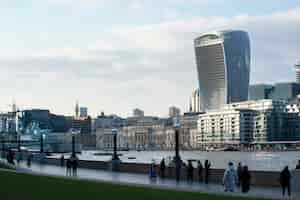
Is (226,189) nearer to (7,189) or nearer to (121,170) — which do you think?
(7,189)

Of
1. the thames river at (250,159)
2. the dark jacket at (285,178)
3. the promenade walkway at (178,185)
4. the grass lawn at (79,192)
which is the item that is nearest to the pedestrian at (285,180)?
the dark jacket at (285,178)

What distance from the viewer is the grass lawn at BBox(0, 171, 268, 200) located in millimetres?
20219

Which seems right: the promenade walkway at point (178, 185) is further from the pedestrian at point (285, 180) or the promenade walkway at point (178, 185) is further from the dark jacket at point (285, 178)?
the dark jacket at point (285, 178)

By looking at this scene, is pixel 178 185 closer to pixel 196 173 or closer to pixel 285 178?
pixel 196 173

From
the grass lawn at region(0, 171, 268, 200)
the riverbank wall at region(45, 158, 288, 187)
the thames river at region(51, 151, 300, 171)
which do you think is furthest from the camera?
the thames river at region(51, 151, 300, 171)

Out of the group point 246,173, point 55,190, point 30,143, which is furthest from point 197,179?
point 30,143

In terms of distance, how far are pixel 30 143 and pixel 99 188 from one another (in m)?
159

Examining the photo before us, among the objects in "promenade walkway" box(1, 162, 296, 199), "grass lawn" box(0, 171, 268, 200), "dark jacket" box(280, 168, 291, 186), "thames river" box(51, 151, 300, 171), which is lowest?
"thames river" box(51, 151, 300, 171)

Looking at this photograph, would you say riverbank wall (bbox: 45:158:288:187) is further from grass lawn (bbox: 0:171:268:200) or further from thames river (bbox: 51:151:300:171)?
thames river (bbox: 51:151:300:171)

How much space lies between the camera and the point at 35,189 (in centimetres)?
2289

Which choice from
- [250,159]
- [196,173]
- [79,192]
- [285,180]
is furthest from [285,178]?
[250,159]

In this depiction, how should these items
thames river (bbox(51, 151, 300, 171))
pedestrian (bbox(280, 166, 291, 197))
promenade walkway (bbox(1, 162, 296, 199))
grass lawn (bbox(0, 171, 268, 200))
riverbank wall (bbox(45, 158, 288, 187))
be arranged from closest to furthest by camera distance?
grass lawn (bbox(0, 171, 268, 200))
promenade walkway (bbox(1, 162, 296, 199))
pedestrian (bbox(280, 166, 291, 197))
riverbank wall (bbox(45, 158, 288, 187))
thames river (bbox(51, 151, 300, 171))

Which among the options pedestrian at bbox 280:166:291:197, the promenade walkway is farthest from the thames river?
pedestrian at bbox 280:166:291:197

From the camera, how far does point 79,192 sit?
→ 21.9 m
